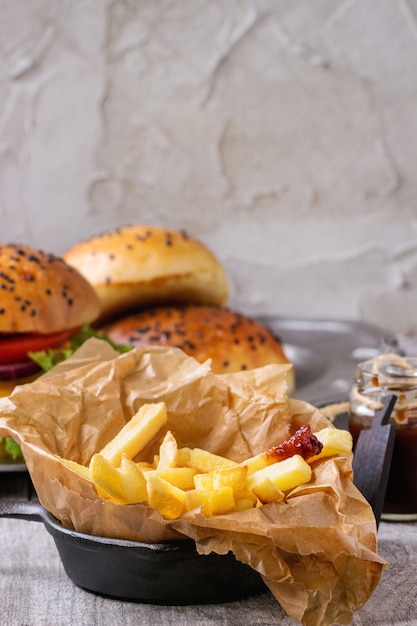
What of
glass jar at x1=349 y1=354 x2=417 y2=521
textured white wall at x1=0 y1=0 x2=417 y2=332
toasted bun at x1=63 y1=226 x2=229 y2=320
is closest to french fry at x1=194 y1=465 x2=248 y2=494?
glass jar at x1=349 y1=354 x2=417 y2=521

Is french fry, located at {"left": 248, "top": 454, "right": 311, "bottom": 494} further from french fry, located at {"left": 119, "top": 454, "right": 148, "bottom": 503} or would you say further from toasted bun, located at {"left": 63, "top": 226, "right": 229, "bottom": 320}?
toasted bun, located at {"left": 63, "top": 226, "right": 229, "bottom": 320}

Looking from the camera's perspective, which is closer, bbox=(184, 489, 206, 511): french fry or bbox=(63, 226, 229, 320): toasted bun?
bbox=(184, 489, 206, 511): french fry

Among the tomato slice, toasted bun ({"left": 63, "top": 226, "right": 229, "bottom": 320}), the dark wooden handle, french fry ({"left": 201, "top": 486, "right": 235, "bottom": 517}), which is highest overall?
french fry ({"left": 201, "top": 486, "right": 235, "bottom": 517})

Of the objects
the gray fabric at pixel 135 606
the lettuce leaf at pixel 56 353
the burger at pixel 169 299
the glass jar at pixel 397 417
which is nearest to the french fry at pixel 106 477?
the gray fabric at pixel 135 606

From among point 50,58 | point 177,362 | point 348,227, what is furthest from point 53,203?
point 177,362

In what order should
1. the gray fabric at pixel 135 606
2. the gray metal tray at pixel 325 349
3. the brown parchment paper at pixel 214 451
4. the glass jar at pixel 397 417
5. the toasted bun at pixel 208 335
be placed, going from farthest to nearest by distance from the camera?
the gray metal tray at pixel 325 349 < the toasted bun at pixel 208 335 < the glass jar at pixel 397 417 < the gray fabric at pixel 135 606 < the brown parchment paper at pixel 214 451

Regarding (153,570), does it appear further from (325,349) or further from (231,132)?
(231,132)

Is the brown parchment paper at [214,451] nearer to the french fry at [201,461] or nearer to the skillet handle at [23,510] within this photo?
the skillet handle at [23,510]
